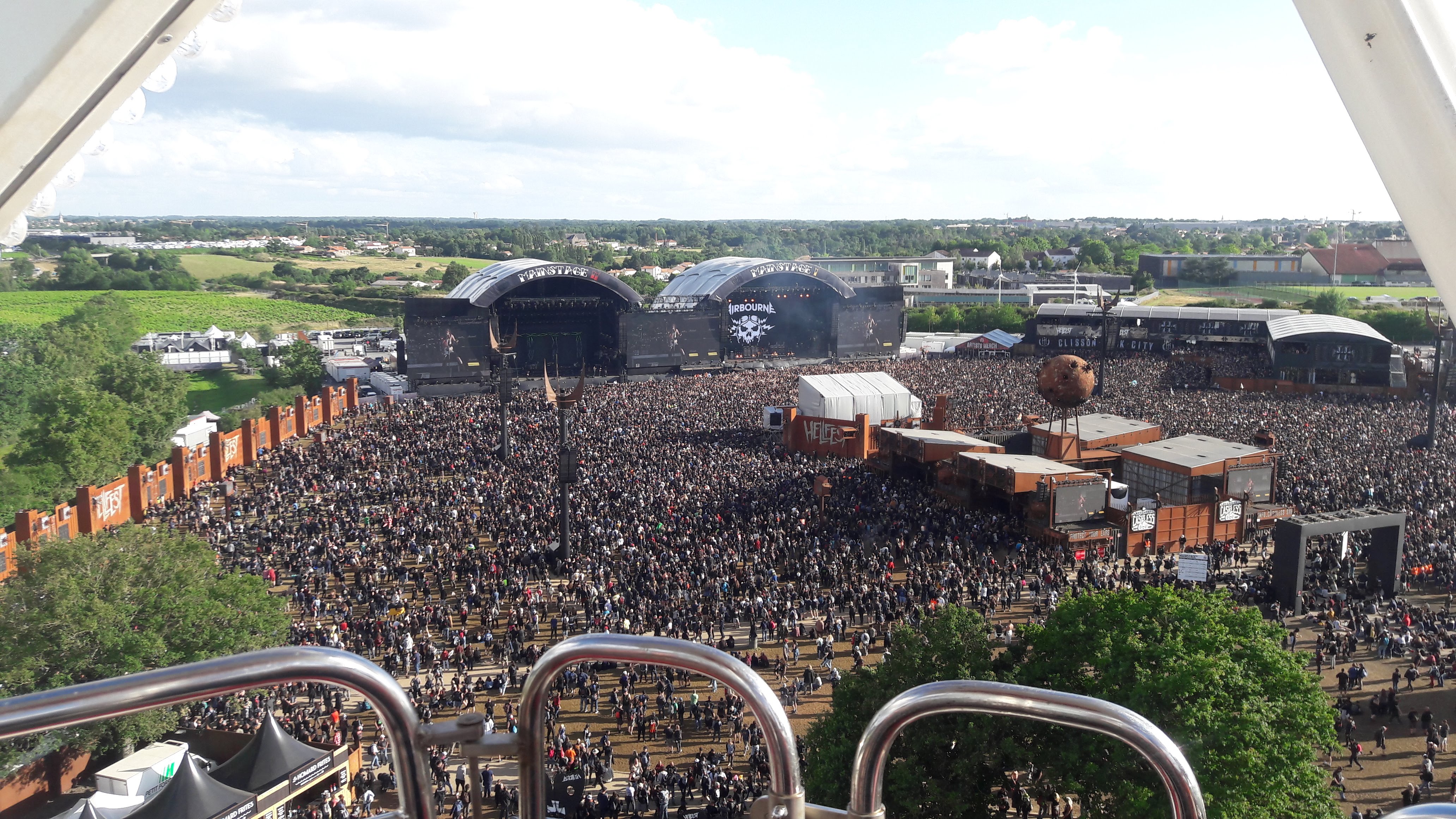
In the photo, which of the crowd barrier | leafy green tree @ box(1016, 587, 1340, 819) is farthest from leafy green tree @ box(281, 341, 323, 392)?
leafy green tree @ box(1016, 587, 1340, 819)

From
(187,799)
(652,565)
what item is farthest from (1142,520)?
(187,799)

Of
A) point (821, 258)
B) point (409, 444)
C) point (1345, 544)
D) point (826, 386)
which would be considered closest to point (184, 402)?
point (409, 444)

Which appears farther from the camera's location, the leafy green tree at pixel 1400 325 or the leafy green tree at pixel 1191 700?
the leafy green tree at pixel 1400 325

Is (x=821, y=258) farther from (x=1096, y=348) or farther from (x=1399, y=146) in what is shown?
(x=1399, y=146)

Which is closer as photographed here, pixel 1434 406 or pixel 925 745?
pixel 925 745

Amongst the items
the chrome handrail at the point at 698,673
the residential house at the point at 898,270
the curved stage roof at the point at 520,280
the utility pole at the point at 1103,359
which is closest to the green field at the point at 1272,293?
the residential house at the point at 898,270

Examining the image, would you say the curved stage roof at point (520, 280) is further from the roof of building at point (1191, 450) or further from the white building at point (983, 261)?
the white building at point (983, 261)

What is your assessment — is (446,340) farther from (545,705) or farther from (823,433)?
(545,705)
